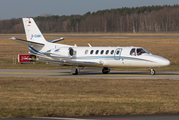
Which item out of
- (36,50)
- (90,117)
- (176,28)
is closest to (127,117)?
(90,117)

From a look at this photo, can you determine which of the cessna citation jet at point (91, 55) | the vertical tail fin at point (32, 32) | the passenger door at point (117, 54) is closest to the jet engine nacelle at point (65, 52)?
the cessna citation jet at point (91, 55)

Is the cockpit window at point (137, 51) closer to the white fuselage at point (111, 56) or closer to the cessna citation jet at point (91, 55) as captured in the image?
the cessna citation jet at point (91, 55)

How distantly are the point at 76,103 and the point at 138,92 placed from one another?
4.81 m

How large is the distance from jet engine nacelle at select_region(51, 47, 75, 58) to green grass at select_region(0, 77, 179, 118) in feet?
35.5

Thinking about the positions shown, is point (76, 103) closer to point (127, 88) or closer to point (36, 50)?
point (127, 88)

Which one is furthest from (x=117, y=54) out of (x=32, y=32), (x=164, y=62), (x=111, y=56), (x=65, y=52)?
(x=32, y=32)

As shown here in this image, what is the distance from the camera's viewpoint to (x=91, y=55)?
30641 millimetres

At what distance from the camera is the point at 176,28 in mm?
196625

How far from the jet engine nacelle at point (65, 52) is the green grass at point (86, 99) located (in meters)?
10.8

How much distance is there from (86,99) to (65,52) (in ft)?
55.0

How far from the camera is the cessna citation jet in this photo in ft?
92.8

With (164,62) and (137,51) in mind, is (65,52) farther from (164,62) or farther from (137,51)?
(164,62)

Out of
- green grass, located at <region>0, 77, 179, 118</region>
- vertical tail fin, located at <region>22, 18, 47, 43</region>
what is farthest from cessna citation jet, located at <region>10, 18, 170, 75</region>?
green grass, located at <region>0, 77, 179, 118</region>

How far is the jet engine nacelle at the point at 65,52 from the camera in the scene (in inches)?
1246
